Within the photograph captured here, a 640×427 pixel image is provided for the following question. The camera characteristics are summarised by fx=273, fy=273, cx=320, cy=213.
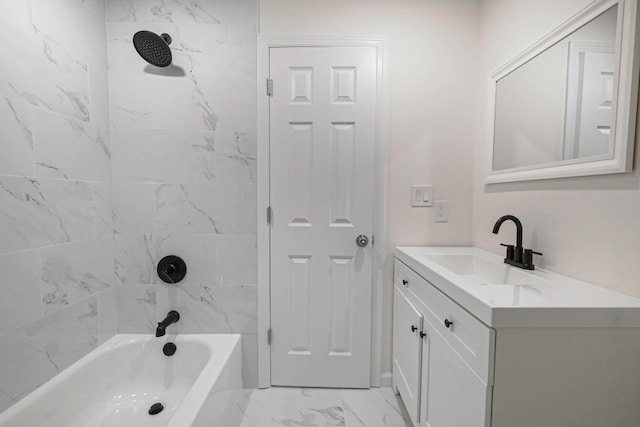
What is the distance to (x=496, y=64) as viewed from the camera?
1525 millimetres

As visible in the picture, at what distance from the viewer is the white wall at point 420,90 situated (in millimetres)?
1634

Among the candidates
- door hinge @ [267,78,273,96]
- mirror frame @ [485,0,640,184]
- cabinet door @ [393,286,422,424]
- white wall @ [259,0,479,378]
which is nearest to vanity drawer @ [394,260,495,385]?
cabinet door @ [393,286,422,424]

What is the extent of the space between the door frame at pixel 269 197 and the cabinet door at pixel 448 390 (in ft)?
1.64

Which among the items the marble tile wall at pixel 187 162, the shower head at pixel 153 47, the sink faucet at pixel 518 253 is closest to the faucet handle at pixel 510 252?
the sink faucet at pixel 518 253

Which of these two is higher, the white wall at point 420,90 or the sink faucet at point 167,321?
the white wall at point 420,90

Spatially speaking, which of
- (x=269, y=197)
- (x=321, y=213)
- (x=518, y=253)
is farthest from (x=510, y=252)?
(x=269, y=197)

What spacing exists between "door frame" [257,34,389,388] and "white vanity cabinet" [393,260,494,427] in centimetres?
12

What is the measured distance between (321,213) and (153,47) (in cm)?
129

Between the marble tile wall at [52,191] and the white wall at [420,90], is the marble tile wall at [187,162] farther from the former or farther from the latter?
the white wall at [420,90]

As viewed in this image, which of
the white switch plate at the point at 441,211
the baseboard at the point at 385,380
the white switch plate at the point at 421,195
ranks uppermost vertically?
the white switch plate at the point at 421,195

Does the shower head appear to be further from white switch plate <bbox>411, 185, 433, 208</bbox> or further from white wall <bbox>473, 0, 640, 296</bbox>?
white wall <bbox>473, 0, 640, 296</bbox>

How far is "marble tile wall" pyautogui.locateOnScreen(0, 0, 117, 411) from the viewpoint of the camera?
1084 mm

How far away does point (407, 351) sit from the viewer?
1.46 meters

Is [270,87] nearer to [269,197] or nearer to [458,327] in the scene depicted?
[269,197]
